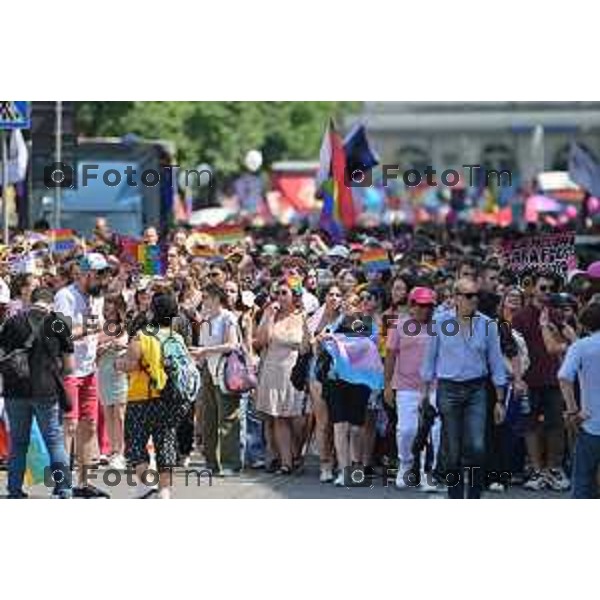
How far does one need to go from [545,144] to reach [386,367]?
3260 inches

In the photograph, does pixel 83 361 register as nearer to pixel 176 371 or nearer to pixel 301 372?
pixel 176 371

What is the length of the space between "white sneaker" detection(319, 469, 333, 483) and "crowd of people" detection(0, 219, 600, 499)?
0.03 ft

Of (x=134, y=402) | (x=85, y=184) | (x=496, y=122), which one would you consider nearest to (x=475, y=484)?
(x=134, y=402)

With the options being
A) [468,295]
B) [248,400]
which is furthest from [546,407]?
[248,400]

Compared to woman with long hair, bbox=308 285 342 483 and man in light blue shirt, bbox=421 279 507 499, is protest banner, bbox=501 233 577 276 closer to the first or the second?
woman with long hair, bbox=308 285 342 483

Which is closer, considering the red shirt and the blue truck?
the red shirt

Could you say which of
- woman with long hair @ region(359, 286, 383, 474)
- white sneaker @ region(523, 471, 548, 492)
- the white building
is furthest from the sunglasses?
the white building

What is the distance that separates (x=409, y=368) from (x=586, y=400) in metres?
2.26

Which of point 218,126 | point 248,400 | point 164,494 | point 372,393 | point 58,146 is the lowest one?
point 164,494

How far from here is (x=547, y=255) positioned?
1711cm

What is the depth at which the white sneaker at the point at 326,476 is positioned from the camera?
615 inches

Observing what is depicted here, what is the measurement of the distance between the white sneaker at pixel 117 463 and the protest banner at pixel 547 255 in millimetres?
3602

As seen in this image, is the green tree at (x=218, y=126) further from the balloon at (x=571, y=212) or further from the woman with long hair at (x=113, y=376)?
the woman with long hair at (x=113, y=376)

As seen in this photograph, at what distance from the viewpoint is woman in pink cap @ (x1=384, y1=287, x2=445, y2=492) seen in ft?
48.7
